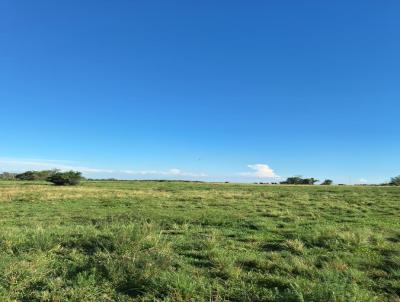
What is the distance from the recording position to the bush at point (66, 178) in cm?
6384

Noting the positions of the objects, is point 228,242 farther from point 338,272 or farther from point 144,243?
point 338,272

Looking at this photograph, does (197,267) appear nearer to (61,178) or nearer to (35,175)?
(61,178)

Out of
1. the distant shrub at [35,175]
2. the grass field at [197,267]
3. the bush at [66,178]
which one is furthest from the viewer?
the distant shrub at [35,175]

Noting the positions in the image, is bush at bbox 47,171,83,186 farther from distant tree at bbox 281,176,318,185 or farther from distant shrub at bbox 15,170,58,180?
distant tree at bbox 281,176,318,185

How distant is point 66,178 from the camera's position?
63844 mm

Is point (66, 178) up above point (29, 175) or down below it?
below

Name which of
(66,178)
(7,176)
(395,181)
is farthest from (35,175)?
(395,181)

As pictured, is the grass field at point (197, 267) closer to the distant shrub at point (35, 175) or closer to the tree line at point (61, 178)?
the tree line at point (61, 178)

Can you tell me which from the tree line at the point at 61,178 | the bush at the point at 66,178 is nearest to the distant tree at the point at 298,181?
the tree line at the point at 61,178

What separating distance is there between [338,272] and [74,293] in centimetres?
517

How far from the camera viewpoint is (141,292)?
→ 6.38m

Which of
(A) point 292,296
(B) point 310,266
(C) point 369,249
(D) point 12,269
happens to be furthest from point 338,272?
(D) point 12,269

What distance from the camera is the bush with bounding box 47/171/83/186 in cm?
6384

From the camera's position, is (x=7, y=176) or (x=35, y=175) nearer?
(x=35, y=175)
